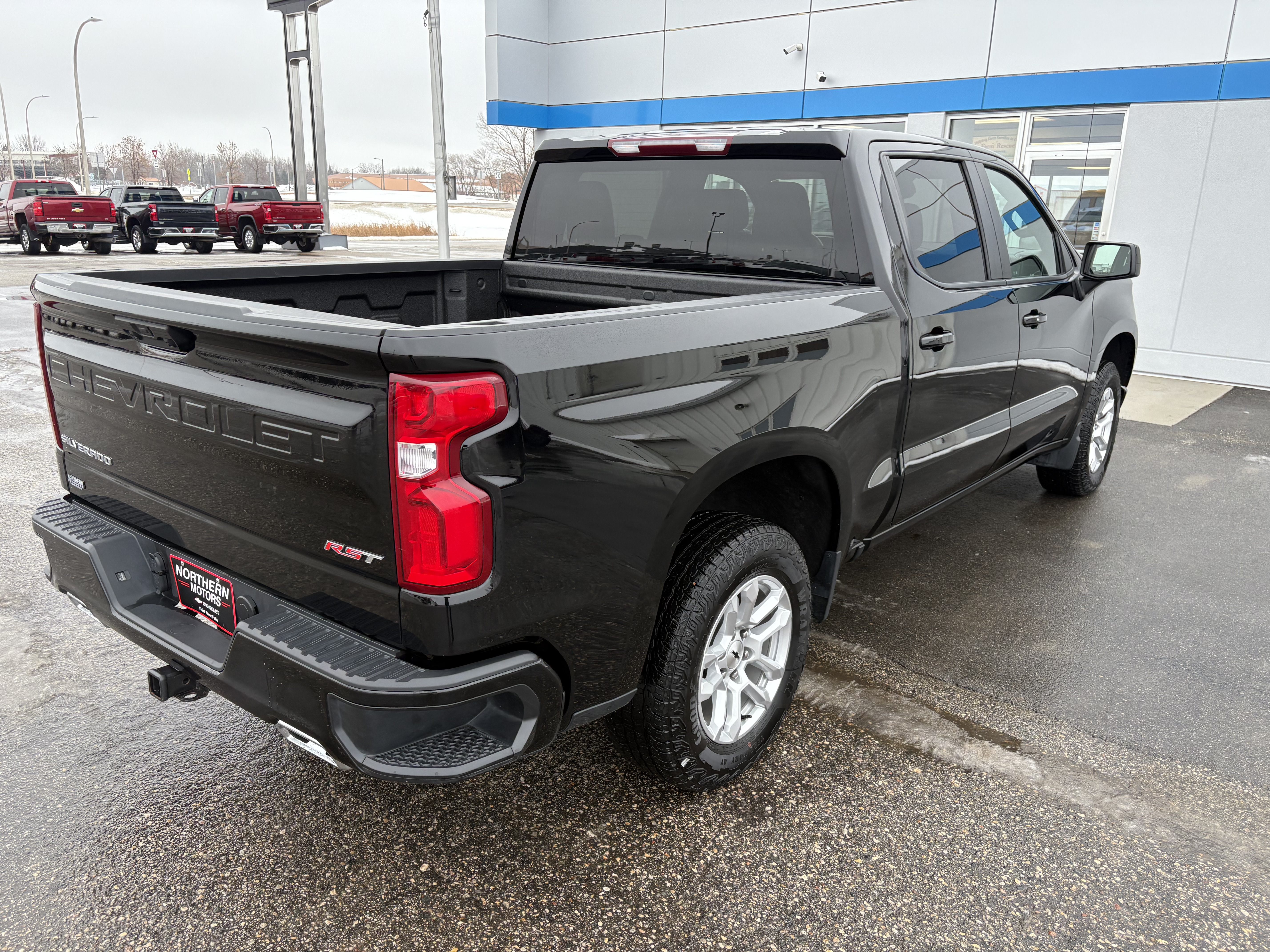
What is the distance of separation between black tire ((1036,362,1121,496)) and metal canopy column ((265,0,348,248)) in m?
23.0

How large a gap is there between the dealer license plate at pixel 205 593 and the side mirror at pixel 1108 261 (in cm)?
410

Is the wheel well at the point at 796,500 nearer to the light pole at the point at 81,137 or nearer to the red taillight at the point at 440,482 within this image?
the red taillight at the point at 440,482

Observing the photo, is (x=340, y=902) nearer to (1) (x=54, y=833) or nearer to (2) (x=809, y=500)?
(1) (x=54, y=833)

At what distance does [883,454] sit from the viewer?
10.2 ft

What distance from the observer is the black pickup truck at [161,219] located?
78.8ft

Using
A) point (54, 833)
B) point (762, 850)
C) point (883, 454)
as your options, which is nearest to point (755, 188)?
point (883, 454)

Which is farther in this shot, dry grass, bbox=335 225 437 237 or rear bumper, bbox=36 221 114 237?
dry grass, bbox=335 225 437 237

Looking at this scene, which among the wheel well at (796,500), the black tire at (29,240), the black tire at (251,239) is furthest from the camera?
the black tire at (251,239)

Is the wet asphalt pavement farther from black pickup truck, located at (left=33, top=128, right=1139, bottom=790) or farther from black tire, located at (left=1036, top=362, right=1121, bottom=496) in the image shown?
black tire, located at (left=1036, top=362, right=1121, bottom=496)

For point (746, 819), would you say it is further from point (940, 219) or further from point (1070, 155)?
point (1070, 155)

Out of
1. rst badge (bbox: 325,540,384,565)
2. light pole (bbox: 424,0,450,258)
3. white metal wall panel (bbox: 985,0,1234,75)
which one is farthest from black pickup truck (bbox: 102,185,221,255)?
rst badge (bbox: 325,540,384,565)

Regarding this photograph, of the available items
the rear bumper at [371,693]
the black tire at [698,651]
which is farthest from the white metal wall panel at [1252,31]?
the rear bumper at [371,693]

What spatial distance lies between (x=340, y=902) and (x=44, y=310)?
1.88 m

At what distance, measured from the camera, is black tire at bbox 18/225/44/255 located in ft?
77.7
